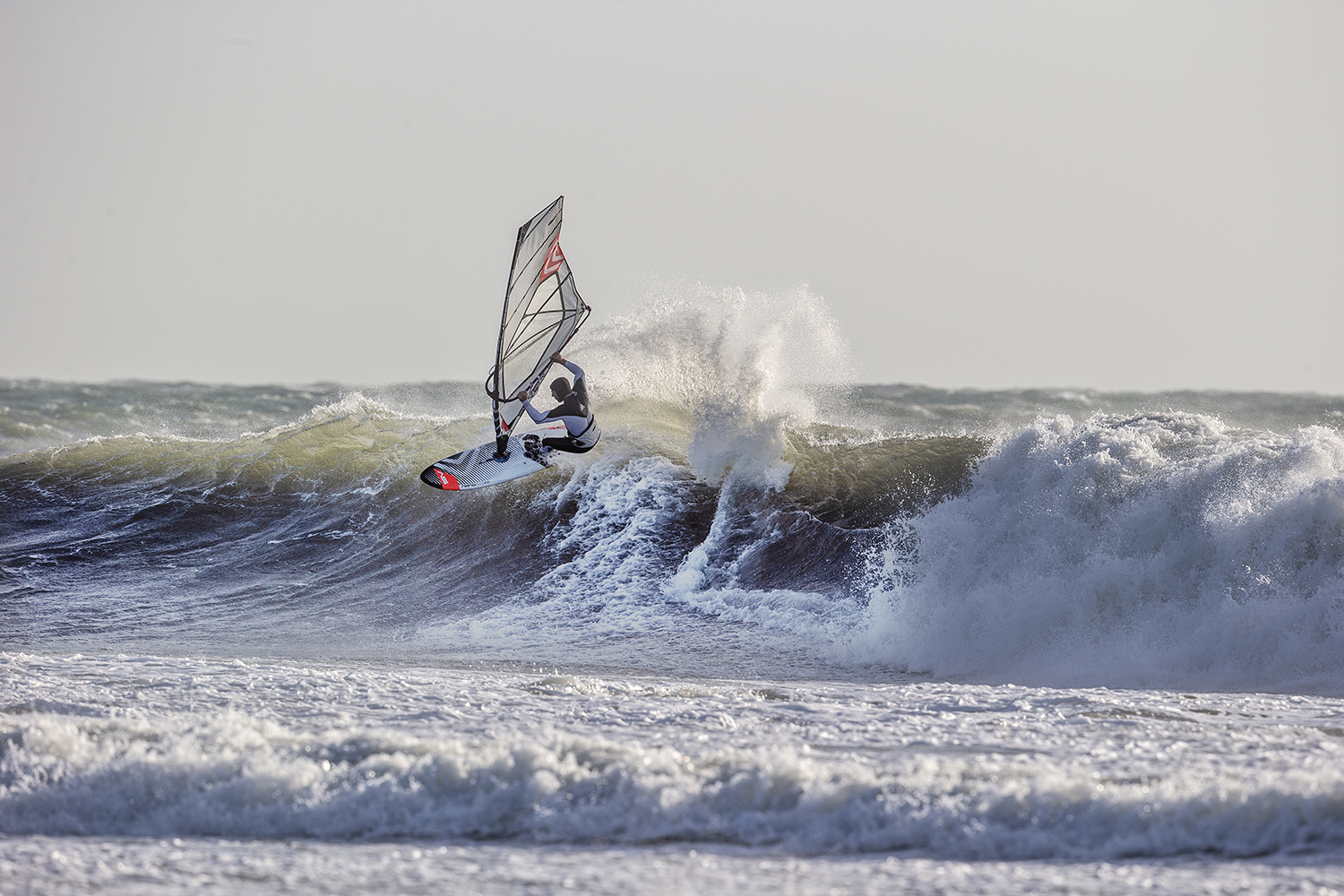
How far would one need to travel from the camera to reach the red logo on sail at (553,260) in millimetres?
8281

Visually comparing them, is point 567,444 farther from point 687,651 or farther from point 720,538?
point 720,538

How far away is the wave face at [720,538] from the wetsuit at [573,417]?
182 cm

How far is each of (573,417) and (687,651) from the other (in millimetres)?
2311

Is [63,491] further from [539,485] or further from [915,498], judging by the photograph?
[915,498]

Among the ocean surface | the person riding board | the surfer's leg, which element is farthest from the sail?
the ocean surface

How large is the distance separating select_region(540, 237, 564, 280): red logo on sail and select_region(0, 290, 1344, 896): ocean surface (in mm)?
3151

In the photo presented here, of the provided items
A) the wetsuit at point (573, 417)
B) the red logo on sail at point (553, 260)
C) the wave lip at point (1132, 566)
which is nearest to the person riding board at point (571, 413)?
the wetsuit at point (573, 417)

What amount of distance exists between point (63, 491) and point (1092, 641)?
14209 millimetres

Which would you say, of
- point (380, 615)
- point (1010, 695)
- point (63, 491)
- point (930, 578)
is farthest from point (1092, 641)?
point (63, 491)

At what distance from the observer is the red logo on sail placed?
27.2ft

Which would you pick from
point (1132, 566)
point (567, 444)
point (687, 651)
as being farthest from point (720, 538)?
point (1132, 566)

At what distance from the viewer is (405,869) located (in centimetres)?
376

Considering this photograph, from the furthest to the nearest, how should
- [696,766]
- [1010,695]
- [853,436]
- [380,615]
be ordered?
[853,436] < [380,615] < [1010,695] < [696,766]

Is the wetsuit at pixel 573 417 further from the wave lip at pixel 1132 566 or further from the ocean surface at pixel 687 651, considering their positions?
the wave lip at pixel 1132 566
